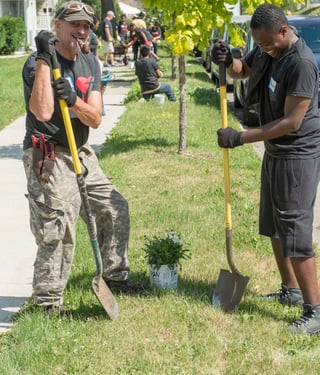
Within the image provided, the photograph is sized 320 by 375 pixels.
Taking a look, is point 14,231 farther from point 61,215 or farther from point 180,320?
point 180,320

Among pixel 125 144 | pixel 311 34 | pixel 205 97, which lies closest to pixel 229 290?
pixel 125 144

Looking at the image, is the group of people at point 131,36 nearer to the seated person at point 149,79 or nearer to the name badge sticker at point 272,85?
the seated person at point 149,79

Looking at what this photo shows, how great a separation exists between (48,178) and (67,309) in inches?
35.7

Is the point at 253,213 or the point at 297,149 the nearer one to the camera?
the point at 297,149

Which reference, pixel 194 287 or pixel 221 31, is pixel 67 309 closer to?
pixel 194 287

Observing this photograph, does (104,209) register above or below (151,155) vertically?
above

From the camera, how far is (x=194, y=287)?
530cm

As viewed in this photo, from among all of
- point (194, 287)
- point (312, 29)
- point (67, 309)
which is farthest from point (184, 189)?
point (312, 29)

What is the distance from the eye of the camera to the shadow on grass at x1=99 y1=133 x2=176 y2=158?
1049 centimetres

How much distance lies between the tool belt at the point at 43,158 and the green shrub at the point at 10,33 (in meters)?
28.9

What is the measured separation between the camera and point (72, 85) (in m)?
4.48

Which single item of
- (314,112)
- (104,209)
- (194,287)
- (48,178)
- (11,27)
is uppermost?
(314,112)

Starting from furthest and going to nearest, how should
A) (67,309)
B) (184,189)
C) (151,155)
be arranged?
(151,155) → (184,189) → (67,309)

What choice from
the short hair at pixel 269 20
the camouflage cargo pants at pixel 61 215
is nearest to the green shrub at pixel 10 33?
the camouflage cargo pants at pixel 61 215
